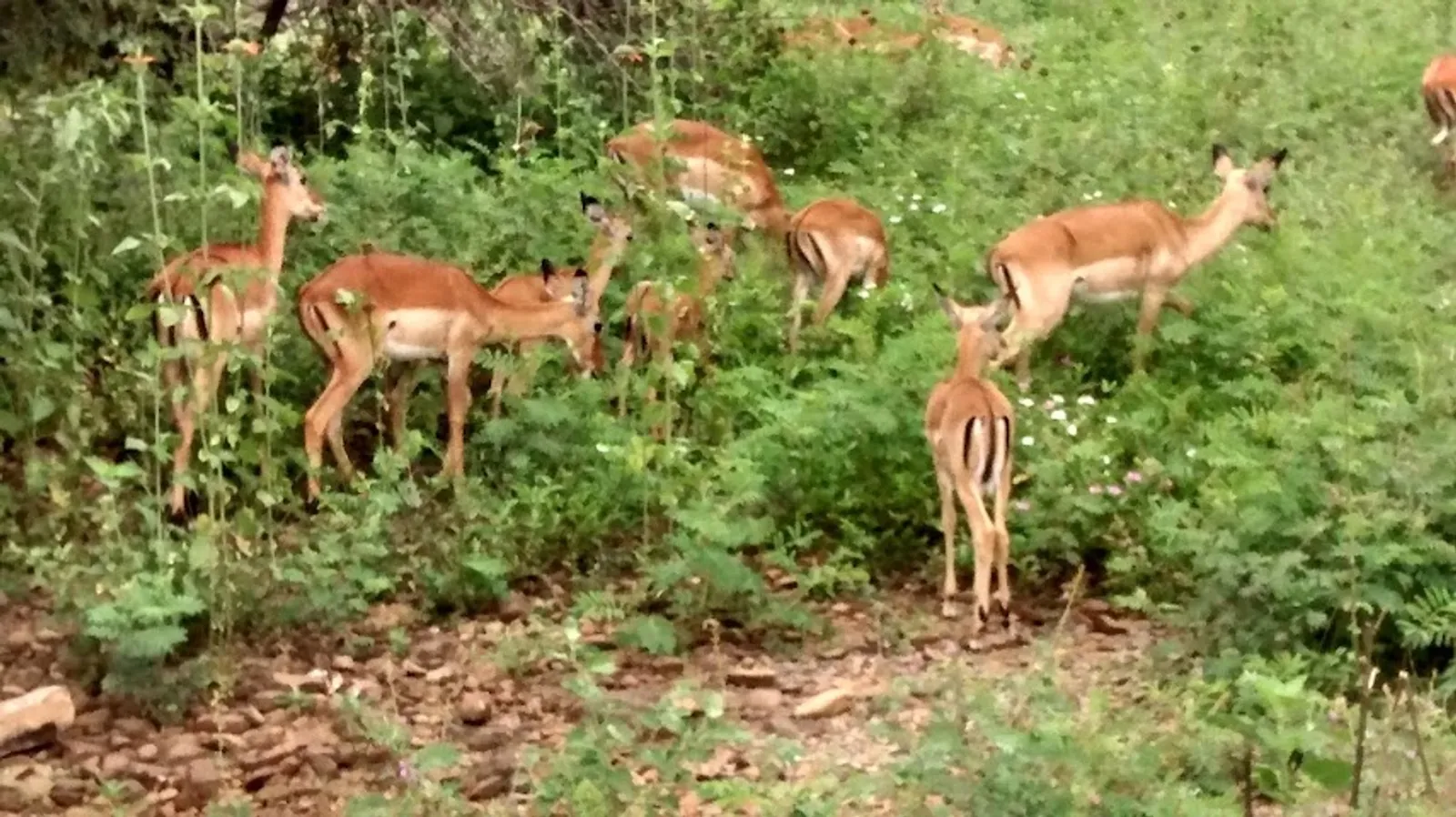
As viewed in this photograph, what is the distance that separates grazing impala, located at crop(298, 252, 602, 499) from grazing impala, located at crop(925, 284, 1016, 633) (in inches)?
69.7

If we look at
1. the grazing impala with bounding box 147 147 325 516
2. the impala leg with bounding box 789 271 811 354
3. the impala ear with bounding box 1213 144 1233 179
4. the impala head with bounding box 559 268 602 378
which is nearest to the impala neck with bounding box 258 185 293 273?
the grazing impala with bounding box 147 147 325 516

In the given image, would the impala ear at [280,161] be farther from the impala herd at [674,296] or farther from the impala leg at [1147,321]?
the impala leg at [1147,321]

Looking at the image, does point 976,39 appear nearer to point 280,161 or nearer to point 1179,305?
point 1179,305

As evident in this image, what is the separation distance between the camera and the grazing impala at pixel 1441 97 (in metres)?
9.31

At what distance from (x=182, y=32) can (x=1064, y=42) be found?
6.43 metres

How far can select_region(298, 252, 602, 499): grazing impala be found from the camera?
6195 millimetres

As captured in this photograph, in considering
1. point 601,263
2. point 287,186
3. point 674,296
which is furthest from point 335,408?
point 601,263

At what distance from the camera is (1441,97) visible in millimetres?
9344

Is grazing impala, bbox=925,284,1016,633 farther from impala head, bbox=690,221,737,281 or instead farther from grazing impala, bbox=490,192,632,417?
impala head, bbox=690,221,737,281

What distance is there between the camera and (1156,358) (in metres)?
7.09

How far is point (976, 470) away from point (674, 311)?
147cm

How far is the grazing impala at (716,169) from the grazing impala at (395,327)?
136 cm

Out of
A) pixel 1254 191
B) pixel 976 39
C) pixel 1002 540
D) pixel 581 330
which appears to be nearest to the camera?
pixel 1002 540

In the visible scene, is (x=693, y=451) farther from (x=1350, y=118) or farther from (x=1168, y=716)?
(x=1350, y=118)
